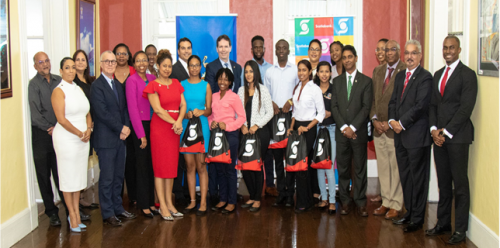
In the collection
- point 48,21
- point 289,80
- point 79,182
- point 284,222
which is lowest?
point 284,222

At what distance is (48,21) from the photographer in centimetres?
577

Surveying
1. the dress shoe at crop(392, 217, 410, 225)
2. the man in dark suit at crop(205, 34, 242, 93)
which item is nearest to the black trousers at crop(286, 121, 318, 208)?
the dress shoe at crop(392, 217, 410, 225)

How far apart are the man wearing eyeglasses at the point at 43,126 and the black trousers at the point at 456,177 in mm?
3866

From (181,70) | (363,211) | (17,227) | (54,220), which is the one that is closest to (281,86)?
(181,70)

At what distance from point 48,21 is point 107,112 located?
208 cm

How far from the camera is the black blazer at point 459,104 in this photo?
3941 mm

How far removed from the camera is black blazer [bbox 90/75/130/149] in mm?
4531

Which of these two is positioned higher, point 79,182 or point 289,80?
point 289,80

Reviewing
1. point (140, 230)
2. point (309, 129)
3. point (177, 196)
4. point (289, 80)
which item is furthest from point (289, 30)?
point (140, 230)

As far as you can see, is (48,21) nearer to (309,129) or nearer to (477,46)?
(309,129)

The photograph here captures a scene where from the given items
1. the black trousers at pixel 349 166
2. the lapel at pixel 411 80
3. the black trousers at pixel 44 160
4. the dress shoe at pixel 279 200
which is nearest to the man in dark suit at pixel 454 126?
the lapel at pixel 411 80

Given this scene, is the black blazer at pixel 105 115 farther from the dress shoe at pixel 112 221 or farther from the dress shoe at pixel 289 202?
the dress shoe at pixel 289 202

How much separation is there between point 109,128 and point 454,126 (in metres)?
3.32

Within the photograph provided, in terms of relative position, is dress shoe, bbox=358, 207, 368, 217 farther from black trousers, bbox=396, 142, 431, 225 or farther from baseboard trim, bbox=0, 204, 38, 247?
baseboard trim, bbox=0, 204, 38, 247
